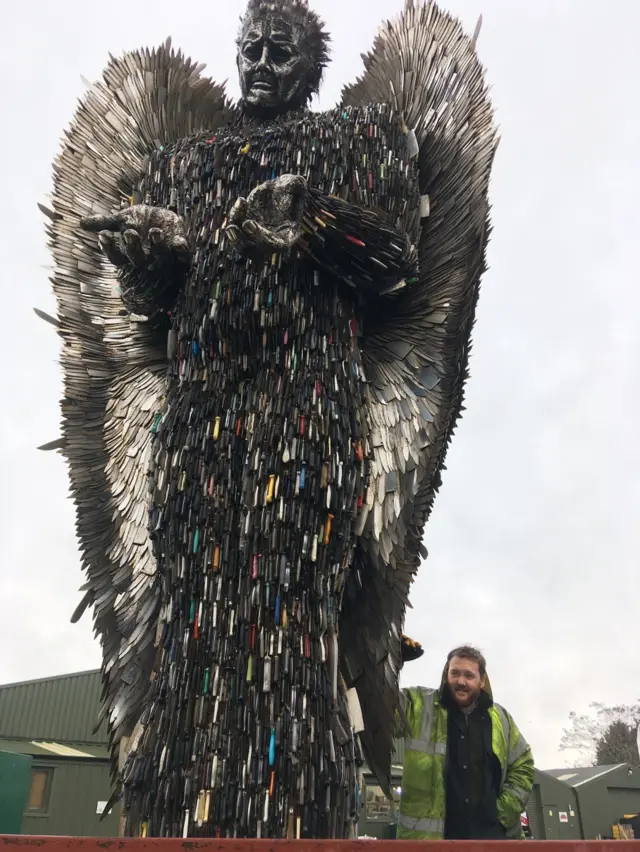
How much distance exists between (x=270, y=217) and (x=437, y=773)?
2506 millimetres

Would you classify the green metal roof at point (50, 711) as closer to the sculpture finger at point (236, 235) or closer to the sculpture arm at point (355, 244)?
the sculpture arm at point (355, 244)

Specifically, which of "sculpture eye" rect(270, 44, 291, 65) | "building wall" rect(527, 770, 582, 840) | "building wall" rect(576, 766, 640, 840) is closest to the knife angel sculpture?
"sculpture eye" rect(270, 44, 291, 65)

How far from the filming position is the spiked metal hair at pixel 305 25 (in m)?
4.46

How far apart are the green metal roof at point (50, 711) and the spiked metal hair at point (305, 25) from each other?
1206 cm

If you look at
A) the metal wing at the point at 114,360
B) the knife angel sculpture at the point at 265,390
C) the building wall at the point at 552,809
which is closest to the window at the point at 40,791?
the metal wing at the point at 114,360

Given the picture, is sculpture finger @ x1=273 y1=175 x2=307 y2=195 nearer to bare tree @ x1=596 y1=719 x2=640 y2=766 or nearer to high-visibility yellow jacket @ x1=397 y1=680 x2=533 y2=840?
high-visibility yellow jacket @ x1=397 y1=680 x2=533 y2=840

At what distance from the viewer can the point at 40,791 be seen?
36.7 feet

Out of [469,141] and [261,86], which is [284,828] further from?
[261,86]

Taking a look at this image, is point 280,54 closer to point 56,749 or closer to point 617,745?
point 56,749

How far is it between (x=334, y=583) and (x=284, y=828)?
3.24ft

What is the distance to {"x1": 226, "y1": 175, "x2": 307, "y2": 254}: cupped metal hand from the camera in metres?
3.20

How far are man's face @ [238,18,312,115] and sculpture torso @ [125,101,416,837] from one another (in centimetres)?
43

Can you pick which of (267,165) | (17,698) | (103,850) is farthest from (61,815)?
(103,850)

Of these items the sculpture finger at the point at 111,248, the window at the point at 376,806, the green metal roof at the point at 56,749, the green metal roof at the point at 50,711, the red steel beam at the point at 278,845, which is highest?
the sculpture finger at the point at 111,248
